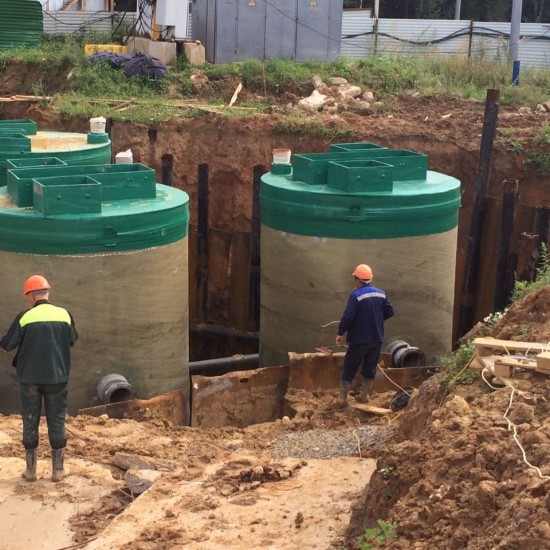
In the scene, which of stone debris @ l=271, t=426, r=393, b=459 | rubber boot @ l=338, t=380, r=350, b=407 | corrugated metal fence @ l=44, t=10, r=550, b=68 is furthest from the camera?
corrugated metal fence @ l=44, t=10, r=550, b=68

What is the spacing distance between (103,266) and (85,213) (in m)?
0.58

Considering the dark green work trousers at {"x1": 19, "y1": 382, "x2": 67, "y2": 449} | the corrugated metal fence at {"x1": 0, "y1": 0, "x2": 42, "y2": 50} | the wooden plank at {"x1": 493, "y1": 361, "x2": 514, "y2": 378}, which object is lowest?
the dark green work trousers at {"x1": 19, "y1": 382, "x2": 67, "y2": 449}

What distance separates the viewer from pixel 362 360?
10227mm

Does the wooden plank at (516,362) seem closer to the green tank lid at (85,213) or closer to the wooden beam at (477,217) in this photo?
the green tank lid at (85,213)

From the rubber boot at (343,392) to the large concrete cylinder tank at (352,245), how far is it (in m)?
1.19

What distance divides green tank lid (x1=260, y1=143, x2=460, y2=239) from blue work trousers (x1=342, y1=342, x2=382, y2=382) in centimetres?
154

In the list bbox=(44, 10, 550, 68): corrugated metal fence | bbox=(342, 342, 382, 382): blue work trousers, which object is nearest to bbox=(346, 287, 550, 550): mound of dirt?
bbox=(342, 342, 382, 382): blue work trousers

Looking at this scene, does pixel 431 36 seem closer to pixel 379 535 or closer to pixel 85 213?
pixel 85 213

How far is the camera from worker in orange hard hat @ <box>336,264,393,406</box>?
9758mm

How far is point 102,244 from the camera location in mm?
9547

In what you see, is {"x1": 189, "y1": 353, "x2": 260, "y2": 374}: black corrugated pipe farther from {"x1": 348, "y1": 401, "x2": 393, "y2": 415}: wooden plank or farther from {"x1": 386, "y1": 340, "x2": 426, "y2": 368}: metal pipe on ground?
{"x1": 348, "y1": 401, "x2": 393, "y2": 415}: wooden plank

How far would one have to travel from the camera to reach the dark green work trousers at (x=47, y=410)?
7.51 meters

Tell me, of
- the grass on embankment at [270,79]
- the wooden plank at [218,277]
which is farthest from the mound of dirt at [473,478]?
the grass on embankment at [270,79]

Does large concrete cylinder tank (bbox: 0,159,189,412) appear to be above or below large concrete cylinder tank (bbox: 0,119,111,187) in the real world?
below
